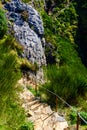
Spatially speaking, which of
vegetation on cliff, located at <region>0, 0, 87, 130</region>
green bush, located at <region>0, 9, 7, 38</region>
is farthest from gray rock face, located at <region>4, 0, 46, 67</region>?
green bush, located at <region>0, 9, 7, 38</region>

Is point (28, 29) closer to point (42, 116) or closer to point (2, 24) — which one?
point (2, 24)

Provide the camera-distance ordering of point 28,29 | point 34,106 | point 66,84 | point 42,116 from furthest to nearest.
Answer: point 28,29 < point 66,84 < point 34,106 < point 42,116

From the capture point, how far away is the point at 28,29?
69.1ft

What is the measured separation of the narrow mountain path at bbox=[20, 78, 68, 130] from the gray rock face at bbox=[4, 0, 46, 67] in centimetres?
812

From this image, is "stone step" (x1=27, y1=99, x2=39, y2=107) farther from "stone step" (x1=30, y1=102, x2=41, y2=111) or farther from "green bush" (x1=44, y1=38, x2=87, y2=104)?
"green bush" (x1=44, y1=38, x2=87, y2=104)

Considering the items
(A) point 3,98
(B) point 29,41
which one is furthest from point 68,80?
(B) point 29,41

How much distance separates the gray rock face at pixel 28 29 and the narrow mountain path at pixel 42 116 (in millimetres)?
8121

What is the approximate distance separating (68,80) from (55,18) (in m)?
14.0

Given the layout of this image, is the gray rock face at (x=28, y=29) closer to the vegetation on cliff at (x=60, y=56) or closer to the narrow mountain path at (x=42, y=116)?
the vegetation on cliff at (x=60, y=56)

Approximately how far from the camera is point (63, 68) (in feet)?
42.1

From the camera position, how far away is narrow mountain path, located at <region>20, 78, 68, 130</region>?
9839 mm

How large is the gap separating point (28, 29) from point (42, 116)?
11.0 m

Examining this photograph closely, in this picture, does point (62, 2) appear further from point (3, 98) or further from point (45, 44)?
point (3, 98)

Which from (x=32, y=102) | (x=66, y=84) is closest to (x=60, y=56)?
(x=66, y=84)
